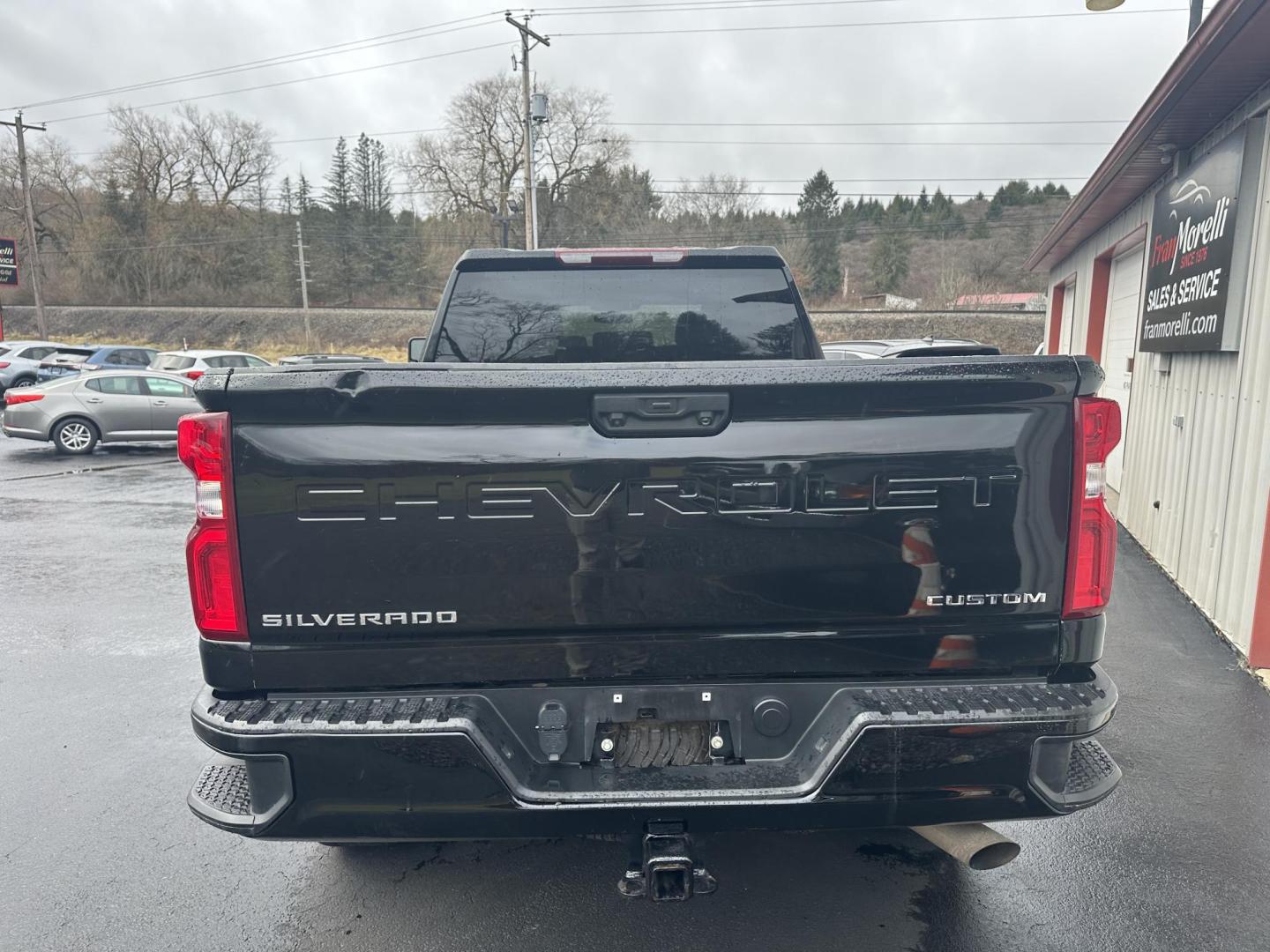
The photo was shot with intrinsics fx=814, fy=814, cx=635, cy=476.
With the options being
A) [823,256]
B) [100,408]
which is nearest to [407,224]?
[823,256]

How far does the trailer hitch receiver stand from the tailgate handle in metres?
1.05

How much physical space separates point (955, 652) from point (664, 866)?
38.3 inches

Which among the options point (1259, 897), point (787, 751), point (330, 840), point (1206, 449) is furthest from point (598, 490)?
point (1206, 449)

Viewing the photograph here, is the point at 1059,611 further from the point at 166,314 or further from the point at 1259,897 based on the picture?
the point at 166,314

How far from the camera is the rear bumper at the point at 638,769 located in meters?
2.11

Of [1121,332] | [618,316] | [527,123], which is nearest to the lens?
[618,316]

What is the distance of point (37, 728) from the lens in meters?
4.38

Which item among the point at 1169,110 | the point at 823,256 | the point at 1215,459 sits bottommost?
the point at 1215,459

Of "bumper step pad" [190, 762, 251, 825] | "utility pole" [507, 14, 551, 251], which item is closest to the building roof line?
"bumper step pad" [190, 762, 251, 825]

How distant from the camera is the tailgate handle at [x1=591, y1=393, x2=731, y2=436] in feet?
7.01

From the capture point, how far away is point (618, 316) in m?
3.98

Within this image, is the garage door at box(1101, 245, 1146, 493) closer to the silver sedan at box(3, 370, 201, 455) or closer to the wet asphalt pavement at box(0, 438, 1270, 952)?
the wet asphalt pavement at box(0, 438, 1270, 952)

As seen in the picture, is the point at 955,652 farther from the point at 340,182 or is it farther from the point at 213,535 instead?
the point at 340,182

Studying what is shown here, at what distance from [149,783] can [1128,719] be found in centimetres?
500
